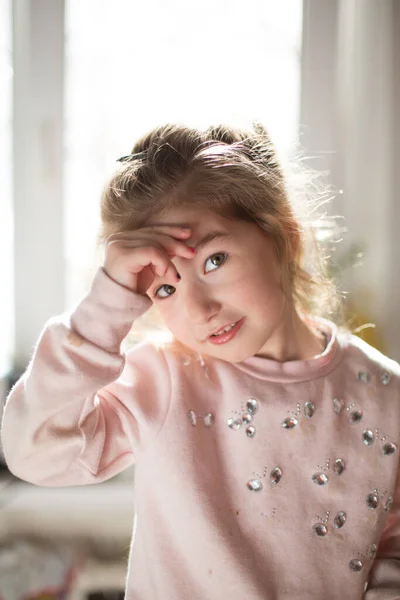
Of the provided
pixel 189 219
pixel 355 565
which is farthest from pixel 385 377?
pixel 189 219

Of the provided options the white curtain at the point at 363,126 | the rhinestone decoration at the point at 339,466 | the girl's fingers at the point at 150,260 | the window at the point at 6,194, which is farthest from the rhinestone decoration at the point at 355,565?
the window at the point at 6,194

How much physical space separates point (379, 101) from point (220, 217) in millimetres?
1358

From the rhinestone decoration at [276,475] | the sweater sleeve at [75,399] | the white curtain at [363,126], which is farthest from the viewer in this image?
the white curtain at [363,126]

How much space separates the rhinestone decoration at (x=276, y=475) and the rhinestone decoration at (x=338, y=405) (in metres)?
0.11

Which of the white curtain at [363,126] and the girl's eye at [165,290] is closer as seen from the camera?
the girl's eye at [165,290]

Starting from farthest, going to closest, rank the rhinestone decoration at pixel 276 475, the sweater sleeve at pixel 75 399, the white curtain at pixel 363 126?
1. the white curtain at pixel 363 126
2. the rhinestone decoration at pixel 276 475
3. the sweater sleeve at pixel 75 399

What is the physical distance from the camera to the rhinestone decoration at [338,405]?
926mm

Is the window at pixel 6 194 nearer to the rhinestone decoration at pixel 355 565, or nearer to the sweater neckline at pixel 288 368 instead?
the sweater neckline at pixel 288 368

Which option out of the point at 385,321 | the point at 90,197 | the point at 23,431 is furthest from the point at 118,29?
the point at 23,431

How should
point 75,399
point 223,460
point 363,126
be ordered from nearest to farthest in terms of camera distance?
point 75,399 → point 223,460 → point 363,126

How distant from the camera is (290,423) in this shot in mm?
900

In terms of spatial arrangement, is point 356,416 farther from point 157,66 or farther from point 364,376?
point 157,66

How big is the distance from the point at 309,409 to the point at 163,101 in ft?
4.48

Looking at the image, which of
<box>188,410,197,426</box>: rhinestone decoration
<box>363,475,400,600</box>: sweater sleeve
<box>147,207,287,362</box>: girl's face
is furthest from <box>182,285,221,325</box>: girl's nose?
<box>363,475,400,600</box>: sweater sleeve
